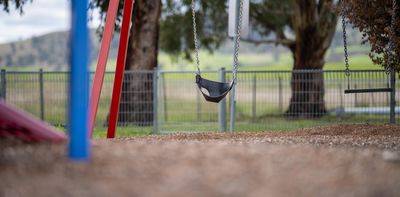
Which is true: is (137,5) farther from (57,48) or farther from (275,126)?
(57,48)

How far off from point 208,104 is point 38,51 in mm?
72443

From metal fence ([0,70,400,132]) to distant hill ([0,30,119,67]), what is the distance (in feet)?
194

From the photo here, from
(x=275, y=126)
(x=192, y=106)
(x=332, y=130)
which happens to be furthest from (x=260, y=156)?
(x=192, y=106)

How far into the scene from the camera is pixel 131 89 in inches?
570

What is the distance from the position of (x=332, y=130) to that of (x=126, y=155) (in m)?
5.59

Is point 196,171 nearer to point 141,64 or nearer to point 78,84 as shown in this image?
point 78,84

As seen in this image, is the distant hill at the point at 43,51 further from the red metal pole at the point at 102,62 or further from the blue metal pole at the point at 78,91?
the blue metal pole at the point at 78,91

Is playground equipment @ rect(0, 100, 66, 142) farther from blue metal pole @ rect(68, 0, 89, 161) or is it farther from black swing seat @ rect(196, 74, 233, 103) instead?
black swing seat @ rect(196, 74, 233, 103)

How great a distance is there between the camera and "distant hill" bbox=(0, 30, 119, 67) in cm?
7850

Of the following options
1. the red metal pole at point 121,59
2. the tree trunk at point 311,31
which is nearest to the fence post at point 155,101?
the red metal pole at point 121,59

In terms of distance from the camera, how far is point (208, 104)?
52.0ft

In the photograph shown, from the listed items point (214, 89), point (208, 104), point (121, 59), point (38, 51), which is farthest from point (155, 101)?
point (38, 51)

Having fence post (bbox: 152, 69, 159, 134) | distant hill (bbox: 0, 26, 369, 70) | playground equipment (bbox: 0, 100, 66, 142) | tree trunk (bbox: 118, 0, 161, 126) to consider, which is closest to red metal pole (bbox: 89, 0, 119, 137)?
playground equipment (bbox: 0, 100, 66, 142)

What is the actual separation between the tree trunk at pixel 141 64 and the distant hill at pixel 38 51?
5895cm
